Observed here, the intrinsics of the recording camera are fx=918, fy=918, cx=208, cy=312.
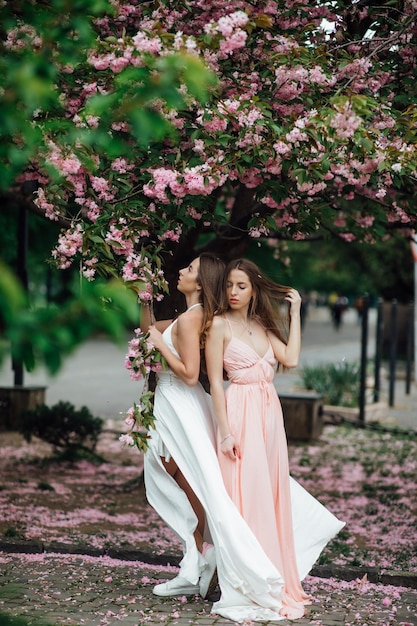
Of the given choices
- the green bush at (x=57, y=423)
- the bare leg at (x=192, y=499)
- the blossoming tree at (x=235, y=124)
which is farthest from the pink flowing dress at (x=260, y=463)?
the green bush at (x=57, y=423)

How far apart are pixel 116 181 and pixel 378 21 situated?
2.47m

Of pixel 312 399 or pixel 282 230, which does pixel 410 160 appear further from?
pixel 312 399

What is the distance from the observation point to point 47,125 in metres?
4.06

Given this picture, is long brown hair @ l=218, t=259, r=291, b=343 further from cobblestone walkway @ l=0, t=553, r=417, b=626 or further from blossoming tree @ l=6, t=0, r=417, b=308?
cobblestone walkway @ l=0, t=553, r=417, b=626

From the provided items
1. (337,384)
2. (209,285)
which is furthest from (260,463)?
(337,384)

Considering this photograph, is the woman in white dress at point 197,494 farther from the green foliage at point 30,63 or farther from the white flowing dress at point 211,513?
the green foliage at point 30,63

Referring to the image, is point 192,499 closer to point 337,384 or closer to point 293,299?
point 293,299

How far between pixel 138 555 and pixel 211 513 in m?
1.64

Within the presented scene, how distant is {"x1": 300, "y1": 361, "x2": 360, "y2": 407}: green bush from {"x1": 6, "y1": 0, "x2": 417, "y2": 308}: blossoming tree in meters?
9.60

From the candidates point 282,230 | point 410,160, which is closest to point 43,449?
point 282,230

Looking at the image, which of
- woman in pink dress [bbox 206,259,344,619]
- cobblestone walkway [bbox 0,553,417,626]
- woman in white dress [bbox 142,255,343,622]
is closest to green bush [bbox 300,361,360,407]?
cobblestone walkway [bbox 0,553,417,626]

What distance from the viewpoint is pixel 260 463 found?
5488 mm

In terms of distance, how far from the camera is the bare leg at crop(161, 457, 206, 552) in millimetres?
5680

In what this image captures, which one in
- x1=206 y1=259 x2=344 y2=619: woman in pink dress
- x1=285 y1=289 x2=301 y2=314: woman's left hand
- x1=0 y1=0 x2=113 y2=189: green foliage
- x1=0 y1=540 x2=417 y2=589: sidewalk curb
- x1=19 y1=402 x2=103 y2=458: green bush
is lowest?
x1=0 y1=540 x2=417 y2=589: sidewalk curb
